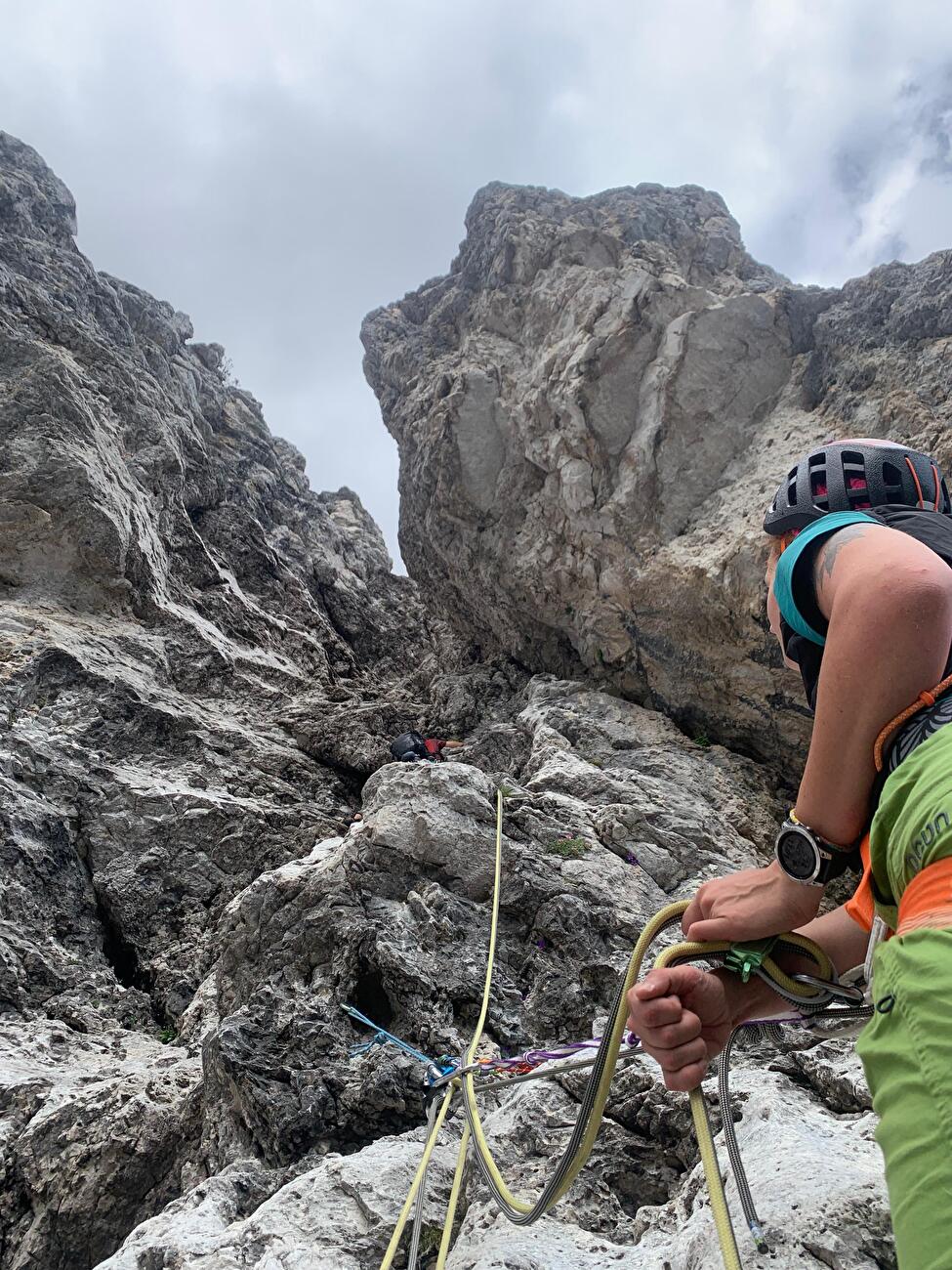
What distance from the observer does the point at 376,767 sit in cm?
1292

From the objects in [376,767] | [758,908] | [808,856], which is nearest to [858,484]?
[808,856]

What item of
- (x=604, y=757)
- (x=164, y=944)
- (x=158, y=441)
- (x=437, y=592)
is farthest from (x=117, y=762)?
(x=158, y=441)

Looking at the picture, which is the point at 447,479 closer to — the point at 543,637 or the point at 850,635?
the point at 543,637

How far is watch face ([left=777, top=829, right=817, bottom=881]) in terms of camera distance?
5.08ft

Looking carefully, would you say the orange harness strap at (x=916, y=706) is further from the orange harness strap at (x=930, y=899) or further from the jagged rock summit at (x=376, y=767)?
the jagged rock summit at (x=376, y=767)

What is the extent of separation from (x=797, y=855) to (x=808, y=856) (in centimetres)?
3

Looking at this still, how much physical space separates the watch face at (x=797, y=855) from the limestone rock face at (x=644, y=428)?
27.8 feet

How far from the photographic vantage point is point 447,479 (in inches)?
587

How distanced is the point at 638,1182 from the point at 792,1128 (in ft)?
3.03

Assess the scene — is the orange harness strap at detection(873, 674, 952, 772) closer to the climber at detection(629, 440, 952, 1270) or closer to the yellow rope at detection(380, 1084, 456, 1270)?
the climber at detection(629, 440, 952, 1270)

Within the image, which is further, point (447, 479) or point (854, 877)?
point (447, 479)

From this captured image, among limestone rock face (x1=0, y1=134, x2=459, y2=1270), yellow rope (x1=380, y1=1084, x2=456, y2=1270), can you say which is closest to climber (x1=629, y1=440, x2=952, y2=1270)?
yellow rope (x1=380, y1=1084, x2=456, y2=1270)

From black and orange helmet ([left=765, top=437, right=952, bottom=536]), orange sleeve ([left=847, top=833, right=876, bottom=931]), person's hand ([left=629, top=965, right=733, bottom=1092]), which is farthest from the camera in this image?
black and orange helmet ([left=765, top=437, right=952, bottom=536])

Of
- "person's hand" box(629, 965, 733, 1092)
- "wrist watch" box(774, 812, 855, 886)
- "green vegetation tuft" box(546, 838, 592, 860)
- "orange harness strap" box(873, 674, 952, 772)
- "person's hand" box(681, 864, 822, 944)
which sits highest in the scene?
"orange harness strap" box(873, 674, 952, 772)
